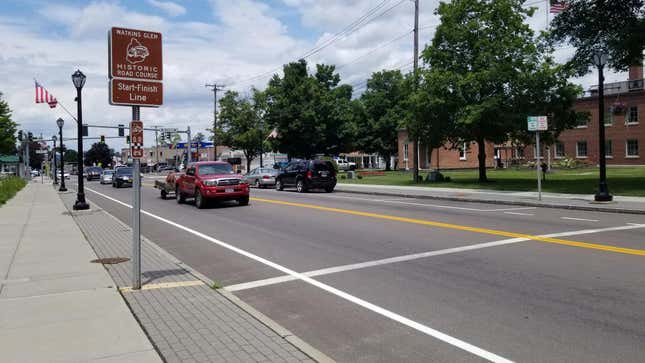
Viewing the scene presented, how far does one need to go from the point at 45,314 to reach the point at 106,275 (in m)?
2.16

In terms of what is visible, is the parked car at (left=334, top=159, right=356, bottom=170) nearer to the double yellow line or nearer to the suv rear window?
the suv rear window

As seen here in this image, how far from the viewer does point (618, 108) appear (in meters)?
48.0

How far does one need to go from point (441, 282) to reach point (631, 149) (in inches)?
2029

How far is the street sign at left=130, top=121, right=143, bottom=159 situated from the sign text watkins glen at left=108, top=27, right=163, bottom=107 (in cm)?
33

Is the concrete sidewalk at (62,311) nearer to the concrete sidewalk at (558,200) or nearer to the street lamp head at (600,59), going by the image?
the concrete sidewalk at (558,200)

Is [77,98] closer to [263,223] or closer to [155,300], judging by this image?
[263,223]

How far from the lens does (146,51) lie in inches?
303

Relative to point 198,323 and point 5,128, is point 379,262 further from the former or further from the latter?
point 5,128

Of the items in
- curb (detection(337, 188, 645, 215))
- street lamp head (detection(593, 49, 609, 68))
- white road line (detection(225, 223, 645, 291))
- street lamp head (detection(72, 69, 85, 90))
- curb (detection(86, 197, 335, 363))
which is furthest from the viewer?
street lamp head (detection(72, 69, 85, 90))

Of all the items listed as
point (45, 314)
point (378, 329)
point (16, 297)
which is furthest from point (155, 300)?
point (378, 329)

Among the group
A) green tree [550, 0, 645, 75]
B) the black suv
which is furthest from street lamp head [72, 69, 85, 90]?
green tree [550, 0, 645, 75]

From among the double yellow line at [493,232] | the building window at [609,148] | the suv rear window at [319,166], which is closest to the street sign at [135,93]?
the double yellow line at [493,232]

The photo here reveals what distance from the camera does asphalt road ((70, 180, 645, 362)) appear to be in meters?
5.26

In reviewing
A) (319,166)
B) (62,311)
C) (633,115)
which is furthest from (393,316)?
(633,115)
